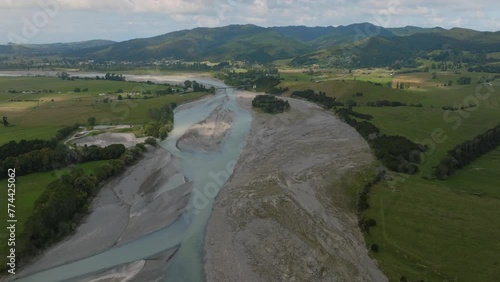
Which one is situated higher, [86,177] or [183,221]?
[86,177]

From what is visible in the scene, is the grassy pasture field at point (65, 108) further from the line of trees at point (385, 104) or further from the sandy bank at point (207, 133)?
the line of trees at point (385, 104)

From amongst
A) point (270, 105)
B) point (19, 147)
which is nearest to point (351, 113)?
point (270, 105)

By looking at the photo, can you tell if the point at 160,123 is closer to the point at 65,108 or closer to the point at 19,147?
the point at 19,147

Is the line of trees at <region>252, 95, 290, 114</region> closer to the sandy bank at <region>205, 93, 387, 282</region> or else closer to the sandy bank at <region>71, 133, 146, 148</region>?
the sandy bank at <region>205, 93, 387, 282</region>

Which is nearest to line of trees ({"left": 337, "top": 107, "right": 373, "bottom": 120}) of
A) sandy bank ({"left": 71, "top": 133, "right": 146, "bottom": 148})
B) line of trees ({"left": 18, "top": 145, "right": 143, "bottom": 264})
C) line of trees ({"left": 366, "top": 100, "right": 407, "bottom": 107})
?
line of trees ({"left": 366, "top": 100, "right": 407, "bottom": 107})

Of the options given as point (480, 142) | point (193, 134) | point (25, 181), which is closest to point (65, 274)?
point (25, 181)

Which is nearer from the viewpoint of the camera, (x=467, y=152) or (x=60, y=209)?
(x=60, y=209)

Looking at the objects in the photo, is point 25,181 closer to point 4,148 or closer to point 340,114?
point 4,148

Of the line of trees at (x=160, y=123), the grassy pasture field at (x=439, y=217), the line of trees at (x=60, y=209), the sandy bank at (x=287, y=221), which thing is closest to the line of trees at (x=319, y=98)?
the grassy pasture field at (x=439, y=217)
